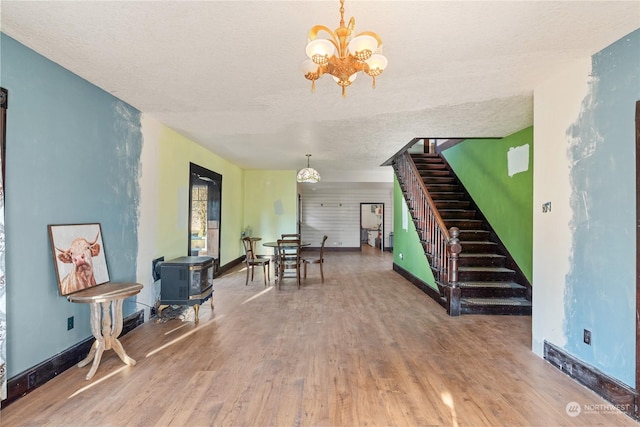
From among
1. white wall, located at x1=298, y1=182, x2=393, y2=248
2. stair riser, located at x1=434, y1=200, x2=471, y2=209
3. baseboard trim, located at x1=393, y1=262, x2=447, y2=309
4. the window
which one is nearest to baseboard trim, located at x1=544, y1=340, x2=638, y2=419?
baseboard trim, located at x1=393, y1=262, x2=447, y2=309

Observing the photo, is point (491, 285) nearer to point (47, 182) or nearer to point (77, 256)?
point (77, 256)

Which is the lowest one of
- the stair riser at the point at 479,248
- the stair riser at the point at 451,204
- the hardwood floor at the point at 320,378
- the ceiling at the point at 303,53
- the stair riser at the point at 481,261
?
the hardwood floor at the point at 320,378

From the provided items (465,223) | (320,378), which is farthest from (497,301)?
(320,378)

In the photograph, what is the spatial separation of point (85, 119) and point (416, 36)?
2952mm

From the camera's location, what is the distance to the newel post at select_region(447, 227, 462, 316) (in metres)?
4.02

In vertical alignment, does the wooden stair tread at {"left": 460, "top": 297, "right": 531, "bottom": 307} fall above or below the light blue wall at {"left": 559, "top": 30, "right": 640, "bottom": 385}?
below

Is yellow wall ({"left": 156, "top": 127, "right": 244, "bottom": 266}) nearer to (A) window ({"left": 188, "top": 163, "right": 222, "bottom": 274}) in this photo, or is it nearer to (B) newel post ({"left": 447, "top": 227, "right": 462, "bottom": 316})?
(A) window ({"left": 188, "top": 163, "right": 222, "bottom": 274})

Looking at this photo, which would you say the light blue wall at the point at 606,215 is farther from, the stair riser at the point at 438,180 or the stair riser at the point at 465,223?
the stair riser at the point at 438,180

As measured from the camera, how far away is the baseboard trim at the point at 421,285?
181 inches

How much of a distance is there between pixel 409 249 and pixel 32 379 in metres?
5.63

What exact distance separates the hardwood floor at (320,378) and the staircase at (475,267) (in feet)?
0.73

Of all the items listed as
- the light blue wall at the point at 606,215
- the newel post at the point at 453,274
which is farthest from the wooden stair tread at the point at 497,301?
the light blue wall at the point at 606,215

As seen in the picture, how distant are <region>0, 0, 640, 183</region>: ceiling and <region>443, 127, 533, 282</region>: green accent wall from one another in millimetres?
789

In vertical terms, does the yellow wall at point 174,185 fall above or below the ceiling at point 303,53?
below
